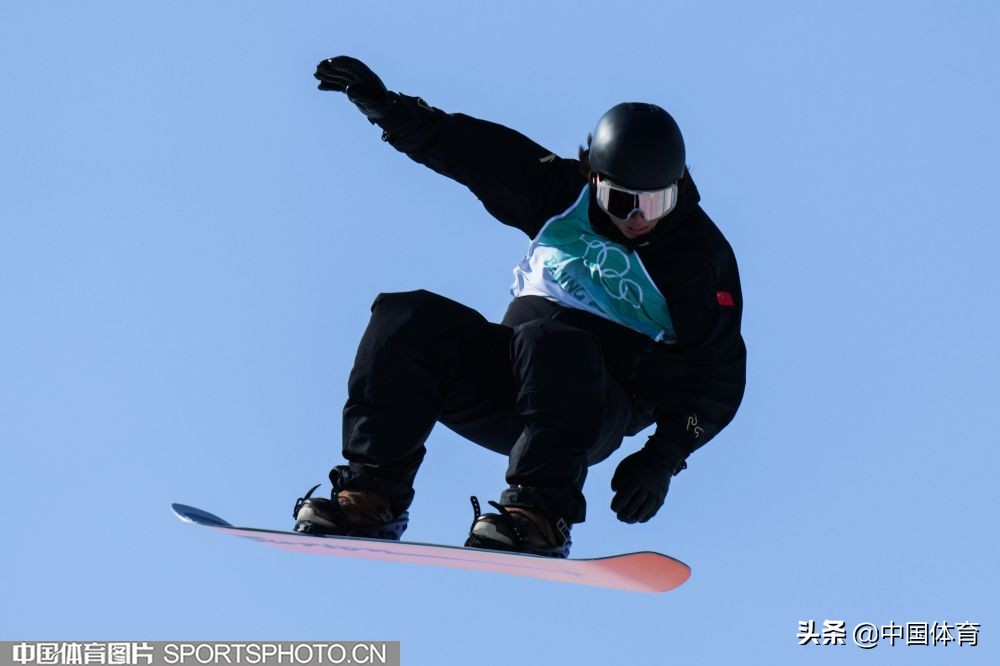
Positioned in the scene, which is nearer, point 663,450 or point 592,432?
point 592,432

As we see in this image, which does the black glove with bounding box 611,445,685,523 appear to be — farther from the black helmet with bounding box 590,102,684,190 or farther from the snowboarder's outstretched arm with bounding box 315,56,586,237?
the black helmet with bounding box 590,102,684,190

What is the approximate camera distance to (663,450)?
9.56m

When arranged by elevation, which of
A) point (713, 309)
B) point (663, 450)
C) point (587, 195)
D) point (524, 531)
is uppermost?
point (587, 195)

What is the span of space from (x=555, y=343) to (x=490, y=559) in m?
1.15

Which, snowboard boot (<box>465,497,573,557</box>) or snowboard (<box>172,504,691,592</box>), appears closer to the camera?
→ snowboard (<box>172,504,691,592</box>)

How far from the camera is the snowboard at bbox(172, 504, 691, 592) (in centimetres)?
802

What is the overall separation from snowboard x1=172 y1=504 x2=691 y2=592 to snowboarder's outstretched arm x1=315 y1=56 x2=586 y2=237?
81.5 inches

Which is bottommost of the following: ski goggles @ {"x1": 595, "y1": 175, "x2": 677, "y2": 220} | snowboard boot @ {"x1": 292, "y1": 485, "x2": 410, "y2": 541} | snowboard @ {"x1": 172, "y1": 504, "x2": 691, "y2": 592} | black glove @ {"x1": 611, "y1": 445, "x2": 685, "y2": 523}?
snowboard @ {"x1": 172, "y1": 504, "x2": 691, "y2": 592}

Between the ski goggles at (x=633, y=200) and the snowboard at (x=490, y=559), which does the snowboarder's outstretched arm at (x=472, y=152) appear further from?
the snowboard at (x=490, y=559)

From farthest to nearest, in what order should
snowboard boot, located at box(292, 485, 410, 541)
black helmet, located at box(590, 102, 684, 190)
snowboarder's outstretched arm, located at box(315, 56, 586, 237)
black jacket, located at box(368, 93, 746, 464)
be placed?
snowboarder's outstretched arm, located at box(315, 56, 586, 237) < black jacket, located at box(368, 93, 746, 464) < black helmet, located at box(590, 102, 684, 190) < snowboard boot, located at box(292, 485, 410, 541)

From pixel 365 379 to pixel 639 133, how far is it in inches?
76.7

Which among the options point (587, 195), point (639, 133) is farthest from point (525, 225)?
point (639, 133)

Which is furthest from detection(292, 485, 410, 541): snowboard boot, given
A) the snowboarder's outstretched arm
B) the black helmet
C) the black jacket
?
the black helmet

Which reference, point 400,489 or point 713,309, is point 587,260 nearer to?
point 713,309
